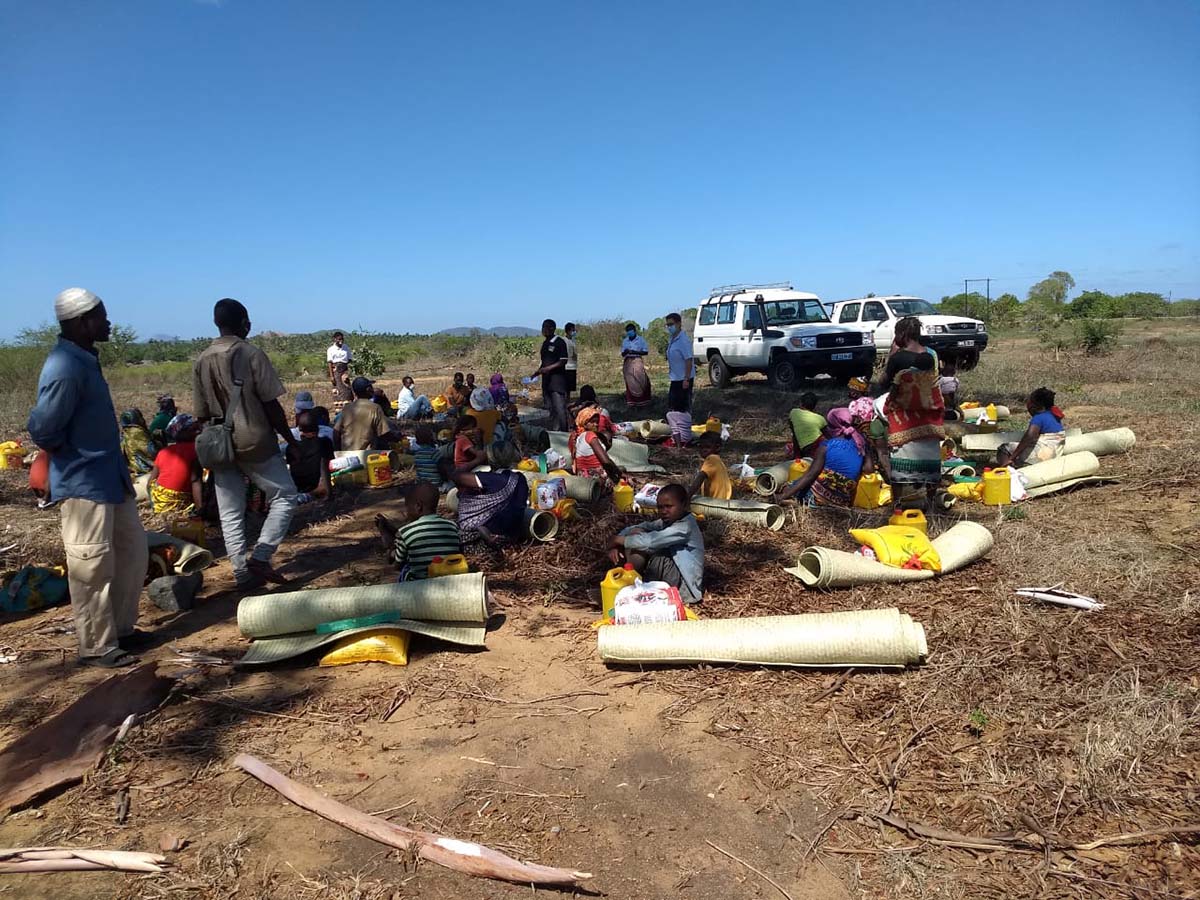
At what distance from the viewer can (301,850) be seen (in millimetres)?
2609

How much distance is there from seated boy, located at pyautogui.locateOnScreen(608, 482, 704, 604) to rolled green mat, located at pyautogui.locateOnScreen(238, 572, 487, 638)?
3.19 ft

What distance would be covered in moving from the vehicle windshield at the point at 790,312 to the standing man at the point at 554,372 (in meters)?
6.29

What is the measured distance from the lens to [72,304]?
3.75m

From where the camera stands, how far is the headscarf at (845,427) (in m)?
6.22

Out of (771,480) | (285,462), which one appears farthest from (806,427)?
(285,462)

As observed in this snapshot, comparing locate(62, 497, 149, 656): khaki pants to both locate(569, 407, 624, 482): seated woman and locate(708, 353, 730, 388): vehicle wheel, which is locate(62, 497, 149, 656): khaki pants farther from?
locate(708, 353, 730, 388): vehicle wheel

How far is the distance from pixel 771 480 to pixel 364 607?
4.07m

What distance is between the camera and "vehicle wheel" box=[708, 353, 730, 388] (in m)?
15.9

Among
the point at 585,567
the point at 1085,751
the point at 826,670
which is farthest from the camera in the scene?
the point at 585,567

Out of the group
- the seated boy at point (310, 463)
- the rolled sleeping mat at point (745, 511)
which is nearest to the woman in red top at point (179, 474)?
the seated boy at point (310, 463)

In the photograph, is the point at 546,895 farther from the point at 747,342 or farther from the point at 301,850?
the point at 747,342

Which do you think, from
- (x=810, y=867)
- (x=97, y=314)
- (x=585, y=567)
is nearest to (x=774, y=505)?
(x=585, y=567)

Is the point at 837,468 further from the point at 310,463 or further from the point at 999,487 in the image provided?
the point at 310,463

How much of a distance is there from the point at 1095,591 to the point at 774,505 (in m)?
2.25
